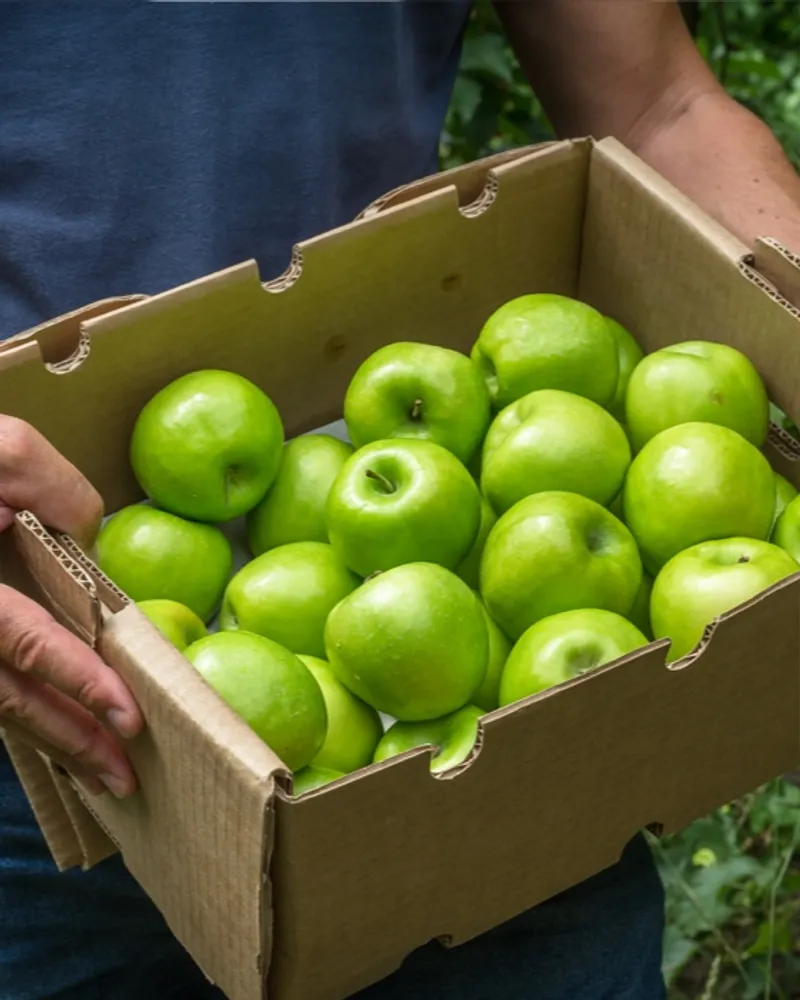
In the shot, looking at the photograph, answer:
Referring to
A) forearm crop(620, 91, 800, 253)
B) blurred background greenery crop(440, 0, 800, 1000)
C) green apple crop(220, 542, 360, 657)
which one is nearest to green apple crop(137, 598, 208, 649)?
green apple crop(220, 542, 360, 657)

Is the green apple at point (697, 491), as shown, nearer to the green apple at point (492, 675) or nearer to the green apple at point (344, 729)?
the green apple at point (492, 675)

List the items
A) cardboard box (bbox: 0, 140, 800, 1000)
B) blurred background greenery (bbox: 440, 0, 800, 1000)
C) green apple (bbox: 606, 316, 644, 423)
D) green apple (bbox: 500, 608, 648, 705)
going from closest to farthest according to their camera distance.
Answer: cardboard box (bbox: 0, 140, 800, 1000) → green apple (bbox: 500, 608, 648, 705) → green apple (bbox: 606, 316, 644, 423) → blurred background greenery (bbox: 440, 0, 800, 1000)

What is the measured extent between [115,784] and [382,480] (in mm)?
276

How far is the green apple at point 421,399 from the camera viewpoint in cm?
104

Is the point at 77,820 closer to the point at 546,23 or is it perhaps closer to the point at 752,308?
the point at 752,308

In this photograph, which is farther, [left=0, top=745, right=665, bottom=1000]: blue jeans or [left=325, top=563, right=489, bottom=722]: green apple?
[left=0, top=745, right=665, bottom=1000]: blue jeans

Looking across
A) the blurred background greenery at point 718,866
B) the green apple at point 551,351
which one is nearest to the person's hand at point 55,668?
the green apple at point 551,351

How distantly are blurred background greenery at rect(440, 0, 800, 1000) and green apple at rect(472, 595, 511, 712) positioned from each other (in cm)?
85

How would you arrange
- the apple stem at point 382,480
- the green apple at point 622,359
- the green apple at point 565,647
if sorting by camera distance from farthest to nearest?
the green apple at point 622,359, the apple stem at point 382,480, the green apple at point 565,647

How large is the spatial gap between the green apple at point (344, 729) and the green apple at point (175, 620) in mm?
83

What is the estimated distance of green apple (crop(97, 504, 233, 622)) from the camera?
99 cm

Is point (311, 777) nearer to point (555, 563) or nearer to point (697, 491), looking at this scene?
point (555, 563)

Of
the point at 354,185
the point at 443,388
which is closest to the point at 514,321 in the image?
the point at 443,388

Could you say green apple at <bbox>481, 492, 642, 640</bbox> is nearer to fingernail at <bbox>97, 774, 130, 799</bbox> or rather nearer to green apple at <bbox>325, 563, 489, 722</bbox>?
green apple at <bbox>325, 563, 489, 722</bbox>
